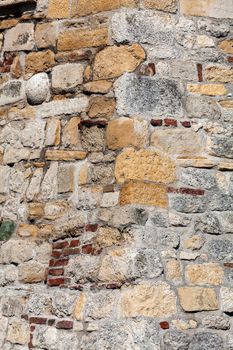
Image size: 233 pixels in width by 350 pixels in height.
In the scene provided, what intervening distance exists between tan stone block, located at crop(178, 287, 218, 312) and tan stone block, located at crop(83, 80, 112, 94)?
141cm

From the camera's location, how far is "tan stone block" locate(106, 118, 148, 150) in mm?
4520

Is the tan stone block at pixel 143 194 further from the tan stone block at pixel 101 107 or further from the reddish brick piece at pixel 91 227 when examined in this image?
the tan stone block at pixel 101 107

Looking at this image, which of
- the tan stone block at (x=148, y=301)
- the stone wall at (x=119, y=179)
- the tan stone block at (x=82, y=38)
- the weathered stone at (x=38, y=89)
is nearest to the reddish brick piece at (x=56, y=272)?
the stone wall at (x=119, y=179)

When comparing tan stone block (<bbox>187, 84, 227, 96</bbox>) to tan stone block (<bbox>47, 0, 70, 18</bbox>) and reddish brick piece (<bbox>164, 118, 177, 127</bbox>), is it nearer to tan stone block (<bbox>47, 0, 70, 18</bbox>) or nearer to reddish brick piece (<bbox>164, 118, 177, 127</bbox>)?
reddish brick piece (<bbox>164, 118, 177, 127</bbox>)

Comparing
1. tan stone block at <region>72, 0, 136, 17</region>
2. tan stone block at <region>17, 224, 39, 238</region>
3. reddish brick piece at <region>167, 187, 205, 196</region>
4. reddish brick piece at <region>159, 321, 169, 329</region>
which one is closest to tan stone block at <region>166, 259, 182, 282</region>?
reddish brick piece at <region>159, 321, 169, 329</region>

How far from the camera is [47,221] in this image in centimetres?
472

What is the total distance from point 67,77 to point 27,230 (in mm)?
1090

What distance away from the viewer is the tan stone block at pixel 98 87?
15.4ft

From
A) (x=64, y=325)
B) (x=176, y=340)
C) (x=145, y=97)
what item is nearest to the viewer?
(x=176, y=340)

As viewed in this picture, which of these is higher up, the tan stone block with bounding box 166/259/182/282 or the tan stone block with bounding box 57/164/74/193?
the tan stone block with bounding box 57/164/74/193

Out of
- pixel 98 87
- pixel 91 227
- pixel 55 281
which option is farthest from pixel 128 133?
pixel 55 281

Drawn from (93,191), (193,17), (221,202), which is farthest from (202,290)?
(193,17)

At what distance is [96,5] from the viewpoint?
191 inches

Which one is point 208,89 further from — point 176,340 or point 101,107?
point 176,340
